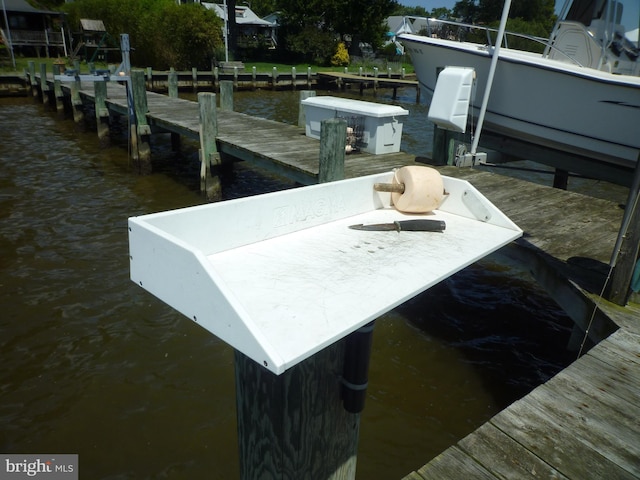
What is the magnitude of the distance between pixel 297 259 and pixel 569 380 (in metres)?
1.85

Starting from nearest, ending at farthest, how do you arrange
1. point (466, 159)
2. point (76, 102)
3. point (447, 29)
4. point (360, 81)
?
1. point (466, 159)
2. point (447, 29)
3. point (76, 102)
4. point (360, 81)

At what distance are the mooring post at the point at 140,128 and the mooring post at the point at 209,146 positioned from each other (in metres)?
2.83

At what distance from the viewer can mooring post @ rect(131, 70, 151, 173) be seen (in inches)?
445

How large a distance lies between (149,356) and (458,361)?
360 cm

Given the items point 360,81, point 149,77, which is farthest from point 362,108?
point 360,81

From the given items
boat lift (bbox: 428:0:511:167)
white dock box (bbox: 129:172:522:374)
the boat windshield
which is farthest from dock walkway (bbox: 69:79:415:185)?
the boat windshield

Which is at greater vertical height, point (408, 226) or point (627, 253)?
point (408, 226)

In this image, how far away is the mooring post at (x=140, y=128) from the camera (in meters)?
11.3

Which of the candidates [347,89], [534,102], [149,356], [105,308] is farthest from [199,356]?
[347,89]

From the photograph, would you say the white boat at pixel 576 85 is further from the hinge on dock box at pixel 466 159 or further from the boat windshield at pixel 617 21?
the hinge on dock box at pixel 466 159

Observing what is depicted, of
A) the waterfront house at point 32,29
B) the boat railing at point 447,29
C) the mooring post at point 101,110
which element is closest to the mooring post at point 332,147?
the boat railing at point 447,29

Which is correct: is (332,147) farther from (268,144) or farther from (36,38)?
(36,38)

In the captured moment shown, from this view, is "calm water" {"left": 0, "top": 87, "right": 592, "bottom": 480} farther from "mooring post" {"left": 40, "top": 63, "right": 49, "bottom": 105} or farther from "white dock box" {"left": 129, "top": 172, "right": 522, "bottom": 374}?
"mooring post" {"left": 40, "top": 63, "right": 49, "bottom": 105}

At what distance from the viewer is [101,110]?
13.8 meters
